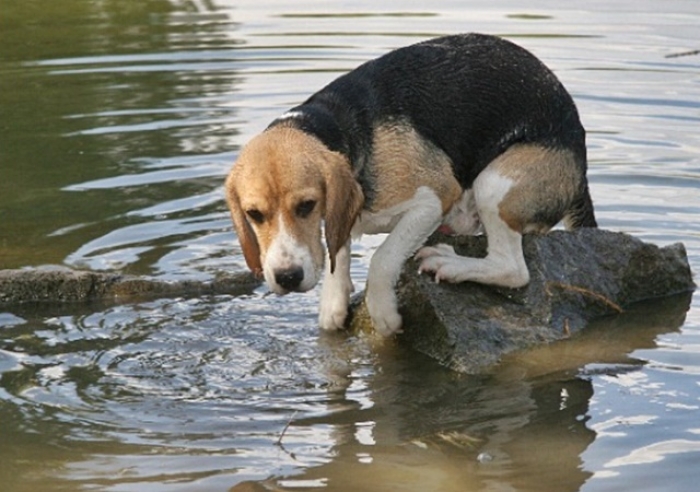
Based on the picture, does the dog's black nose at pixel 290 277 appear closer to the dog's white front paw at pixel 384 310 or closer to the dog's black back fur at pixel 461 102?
the dog's black back fur at pixel 461 102

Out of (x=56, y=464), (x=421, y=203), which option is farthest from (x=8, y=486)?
(x=421, y=203)

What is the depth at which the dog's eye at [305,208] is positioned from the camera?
23.2 feet

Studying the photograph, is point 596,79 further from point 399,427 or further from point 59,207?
point 399,427

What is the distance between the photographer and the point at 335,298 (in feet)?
27.4

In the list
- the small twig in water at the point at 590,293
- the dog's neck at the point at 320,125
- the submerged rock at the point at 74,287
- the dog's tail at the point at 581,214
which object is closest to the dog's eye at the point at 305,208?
the dog's neck at the point at 320,125

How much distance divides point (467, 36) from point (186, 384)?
2.42 metres

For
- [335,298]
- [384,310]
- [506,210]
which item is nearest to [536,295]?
[506,210]

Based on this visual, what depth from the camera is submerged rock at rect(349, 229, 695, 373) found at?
7930mm

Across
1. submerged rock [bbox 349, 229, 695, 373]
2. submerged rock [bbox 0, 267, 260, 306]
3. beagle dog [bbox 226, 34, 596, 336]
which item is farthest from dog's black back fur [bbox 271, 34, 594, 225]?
submerged rock [bbox 0, 267, 260, 306]

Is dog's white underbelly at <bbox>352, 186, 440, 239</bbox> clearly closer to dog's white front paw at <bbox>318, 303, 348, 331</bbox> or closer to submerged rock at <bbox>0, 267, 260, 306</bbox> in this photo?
dog's white front paw at <bbox>318, 303, 348, 331</bbox>

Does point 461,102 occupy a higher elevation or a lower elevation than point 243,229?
higher

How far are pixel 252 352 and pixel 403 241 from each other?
3.27 ft

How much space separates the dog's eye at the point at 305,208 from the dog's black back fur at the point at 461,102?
0.62 m

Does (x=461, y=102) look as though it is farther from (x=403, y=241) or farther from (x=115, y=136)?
(x=115, y=136)
